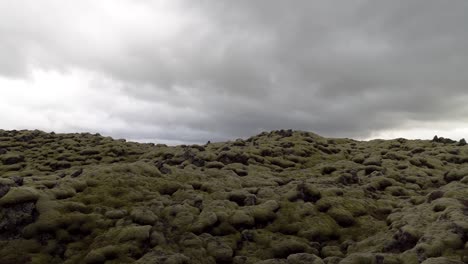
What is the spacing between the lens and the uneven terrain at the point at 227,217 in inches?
732

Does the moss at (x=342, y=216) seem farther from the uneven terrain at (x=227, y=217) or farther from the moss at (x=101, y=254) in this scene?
the moss at (x=101, y=254)

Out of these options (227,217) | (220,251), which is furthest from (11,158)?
(220,251)

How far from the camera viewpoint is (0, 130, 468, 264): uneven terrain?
18.6 meters

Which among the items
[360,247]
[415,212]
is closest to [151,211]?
[360,247]

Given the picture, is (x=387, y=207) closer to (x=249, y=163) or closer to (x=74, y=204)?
(x=249, y=163)

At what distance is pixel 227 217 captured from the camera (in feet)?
76.1

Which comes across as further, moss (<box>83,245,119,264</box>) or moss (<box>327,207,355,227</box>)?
moss (<box>327,207,355,227</box>)

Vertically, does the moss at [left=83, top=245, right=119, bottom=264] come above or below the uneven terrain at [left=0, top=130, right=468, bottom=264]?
below

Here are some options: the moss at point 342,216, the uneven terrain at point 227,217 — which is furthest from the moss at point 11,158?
the moss at point 342,216

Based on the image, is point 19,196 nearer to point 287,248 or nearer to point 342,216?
point 287,248

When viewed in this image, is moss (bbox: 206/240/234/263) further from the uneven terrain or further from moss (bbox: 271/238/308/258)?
moss (bbox: 271/238/308/258)

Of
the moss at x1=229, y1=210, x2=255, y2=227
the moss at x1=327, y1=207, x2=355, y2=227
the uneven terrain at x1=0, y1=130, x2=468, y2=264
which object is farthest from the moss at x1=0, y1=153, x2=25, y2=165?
the moss at x1=327, y1=207, x2=355, y2=227

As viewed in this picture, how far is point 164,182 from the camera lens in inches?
1093

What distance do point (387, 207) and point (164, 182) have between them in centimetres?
1738
